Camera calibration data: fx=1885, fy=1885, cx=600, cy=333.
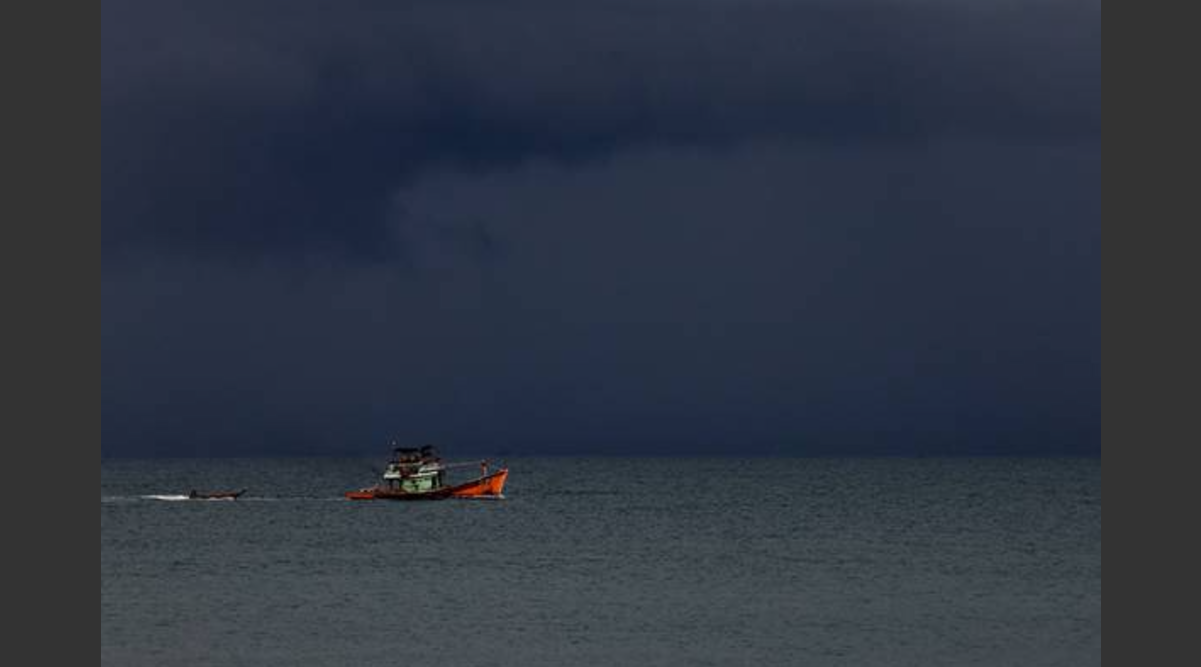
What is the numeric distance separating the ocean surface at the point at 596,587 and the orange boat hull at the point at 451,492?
2.28 m

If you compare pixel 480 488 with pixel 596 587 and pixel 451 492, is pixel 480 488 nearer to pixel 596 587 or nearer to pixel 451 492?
pixel 451 492

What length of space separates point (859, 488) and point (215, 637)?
133157mm

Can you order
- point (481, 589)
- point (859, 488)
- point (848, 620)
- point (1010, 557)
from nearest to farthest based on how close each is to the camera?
point (848, 620) → point (481, 589) → point (1010, 557) → point (859, 488)

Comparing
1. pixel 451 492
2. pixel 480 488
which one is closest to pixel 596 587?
pixel 451 492

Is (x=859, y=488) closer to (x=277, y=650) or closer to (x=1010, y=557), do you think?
(x=1010, y=557)

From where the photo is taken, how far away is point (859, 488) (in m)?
186

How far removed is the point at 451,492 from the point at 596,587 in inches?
2509

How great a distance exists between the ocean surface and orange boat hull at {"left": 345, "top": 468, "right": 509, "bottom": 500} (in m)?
2.28

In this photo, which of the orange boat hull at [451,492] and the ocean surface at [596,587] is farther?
the orange boat hull at [451,492]

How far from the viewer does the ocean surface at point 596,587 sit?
56.5m

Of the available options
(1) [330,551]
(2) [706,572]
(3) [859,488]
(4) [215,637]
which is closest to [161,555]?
(1) [330,551]

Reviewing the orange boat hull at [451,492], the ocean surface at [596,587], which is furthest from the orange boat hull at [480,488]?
the ocean surface at [596,587]

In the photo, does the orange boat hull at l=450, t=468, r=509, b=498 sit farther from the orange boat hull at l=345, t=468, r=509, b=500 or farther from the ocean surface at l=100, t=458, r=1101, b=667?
the ocean surface at l=100, t=458, r=1101, b=667

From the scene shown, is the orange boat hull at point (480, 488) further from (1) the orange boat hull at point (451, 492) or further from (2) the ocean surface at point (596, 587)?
(2) the ocean surface at point (596, 587)
